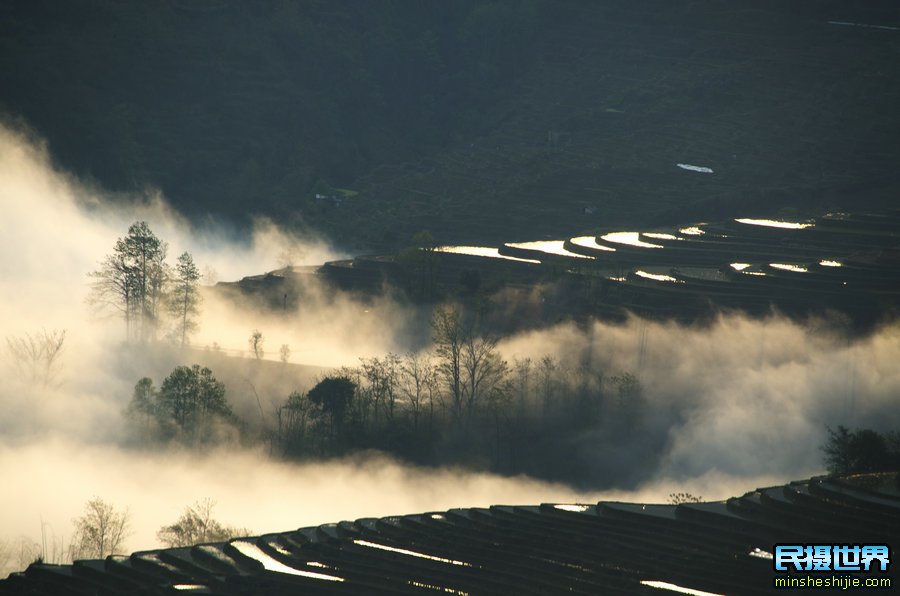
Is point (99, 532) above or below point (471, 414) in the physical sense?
below

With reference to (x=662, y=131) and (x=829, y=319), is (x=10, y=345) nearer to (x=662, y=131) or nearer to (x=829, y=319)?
(x=829, y=319)

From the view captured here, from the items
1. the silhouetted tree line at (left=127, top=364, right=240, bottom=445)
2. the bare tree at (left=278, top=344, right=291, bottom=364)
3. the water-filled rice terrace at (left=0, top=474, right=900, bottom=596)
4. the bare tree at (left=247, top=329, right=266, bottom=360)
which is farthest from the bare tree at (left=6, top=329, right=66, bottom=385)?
the water-filled rice terrace at (left=0, top=474, right=900, bottom=596)

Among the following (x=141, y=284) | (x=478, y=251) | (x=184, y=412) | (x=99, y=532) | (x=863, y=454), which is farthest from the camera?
(x=478, y=251)

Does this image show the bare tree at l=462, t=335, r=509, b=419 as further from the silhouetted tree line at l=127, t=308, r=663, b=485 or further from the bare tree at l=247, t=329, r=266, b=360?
the bare tree at l=247, t=329, r=266, b=360

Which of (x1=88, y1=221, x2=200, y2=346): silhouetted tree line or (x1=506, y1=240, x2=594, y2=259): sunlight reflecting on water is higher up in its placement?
(x1=506, y1=240, x2=594, y2=259): sunlight reflecting on water

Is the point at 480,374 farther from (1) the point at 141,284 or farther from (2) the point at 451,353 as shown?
(1) the point at 141,284

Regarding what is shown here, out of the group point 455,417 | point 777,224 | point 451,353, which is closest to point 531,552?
point 455,417

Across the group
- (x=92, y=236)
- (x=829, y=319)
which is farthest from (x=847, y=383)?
(x=92, y=236)

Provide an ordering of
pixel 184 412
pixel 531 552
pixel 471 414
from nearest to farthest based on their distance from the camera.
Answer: pixel 531 552
pixel 184 412
pixel 471 414
